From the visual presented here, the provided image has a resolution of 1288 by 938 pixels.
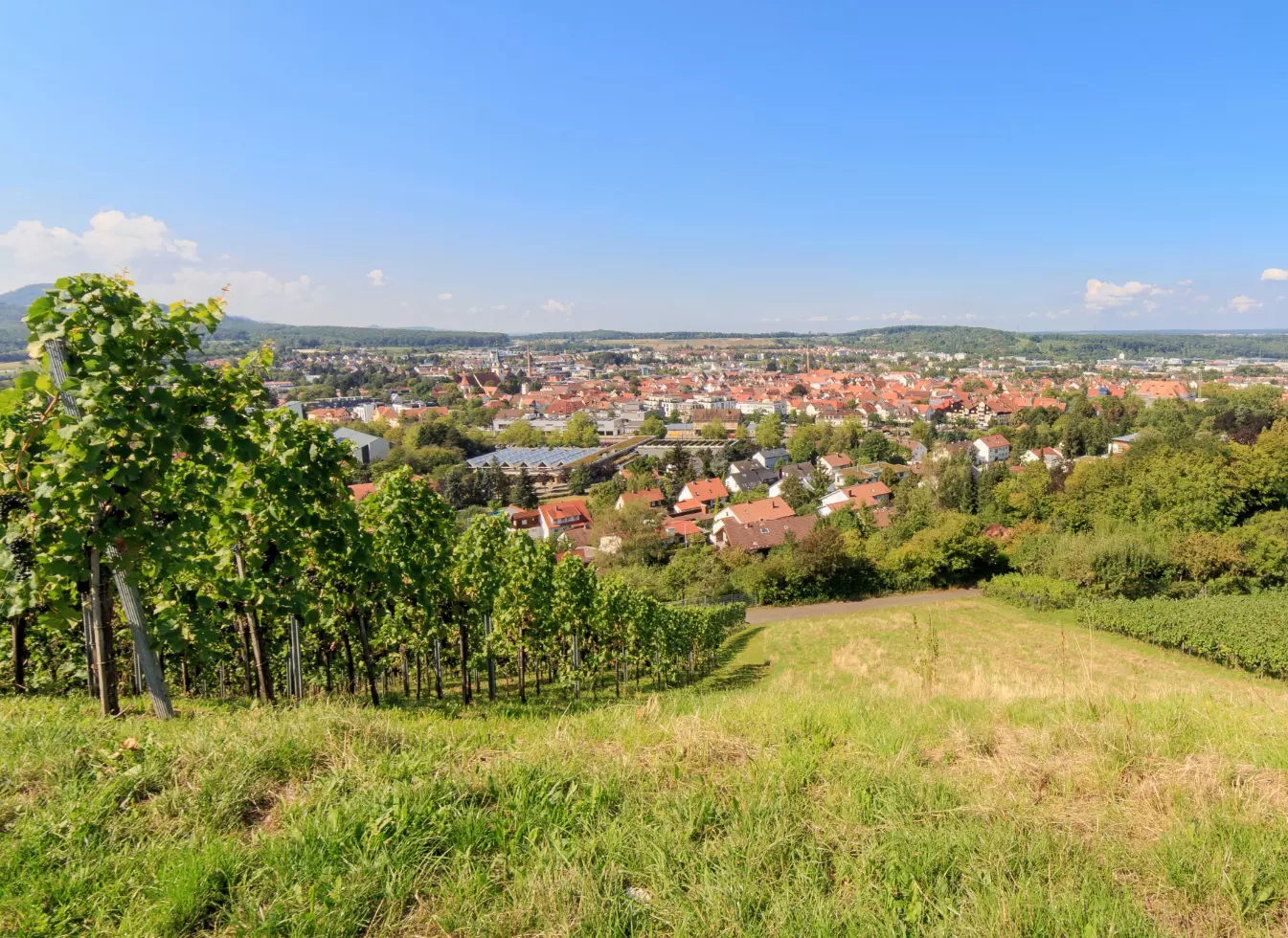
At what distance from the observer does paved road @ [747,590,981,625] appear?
33.2 meters

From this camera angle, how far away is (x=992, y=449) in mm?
83938

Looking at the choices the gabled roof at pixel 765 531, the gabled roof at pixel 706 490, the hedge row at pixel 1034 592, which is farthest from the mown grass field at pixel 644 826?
the gabled roof at pixel 706 490

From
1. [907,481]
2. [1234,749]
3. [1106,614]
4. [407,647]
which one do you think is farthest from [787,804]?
[907,481]

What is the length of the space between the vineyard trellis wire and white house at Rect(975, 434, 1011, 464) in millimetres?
86041

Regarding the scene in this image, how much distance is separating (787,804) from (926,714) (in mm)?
2332

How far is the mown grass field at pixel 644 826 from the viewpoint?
2615 mm

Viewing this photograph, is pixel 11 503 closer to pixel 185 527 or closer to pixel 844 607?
pixel 185 527

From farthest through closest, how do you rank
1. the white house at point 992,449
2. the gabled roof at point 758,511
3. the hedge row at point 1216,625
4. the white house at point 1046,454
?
1. the white house at point 992,449
2. the white house at point 1046,454
3. the gabled roof at point 758,511
4. the hedge row at point 1216,625

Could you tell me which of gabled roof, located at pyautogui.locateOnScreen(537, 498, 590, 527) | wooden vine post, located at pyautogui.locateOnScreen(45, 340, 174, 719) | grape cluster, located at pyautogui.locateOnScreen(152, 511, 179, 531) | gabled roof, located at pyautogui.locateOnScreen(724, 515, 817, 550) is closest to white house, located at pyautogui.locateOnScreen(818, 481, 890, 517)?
gabled roof, located at pyautogui.locateOnScreen(724, 515, 817, 550)

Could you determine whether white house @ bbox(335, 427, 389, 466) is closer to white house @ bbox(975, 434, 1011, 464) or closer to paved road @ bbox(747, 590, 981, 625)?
paved road @ bbox(747, 590, 981, 625)

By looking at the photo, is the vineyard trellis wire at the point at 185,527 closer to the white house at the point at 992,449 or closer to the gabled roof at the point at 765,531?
the gabled roof at the point at 765,531

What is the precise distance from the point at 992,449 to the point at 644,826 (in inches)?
3638

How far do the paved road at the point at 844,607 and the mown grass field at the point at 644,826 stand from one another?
2881cm

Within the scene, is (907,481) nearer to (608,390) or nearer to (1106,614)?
(1106,614)
